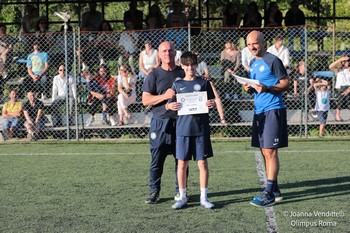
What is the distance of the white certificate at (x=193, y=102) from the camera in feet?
26.4

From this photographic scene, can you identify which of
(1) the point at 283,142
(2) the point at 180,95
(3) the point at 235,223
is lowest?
(3) the point at 235,223

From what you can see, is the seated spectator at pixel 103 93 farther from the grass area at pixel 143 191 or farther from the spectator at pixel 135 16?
the spectator at pixel 135 16

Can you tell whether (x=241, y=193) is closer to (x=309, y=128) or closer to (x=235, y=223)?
(x=235, y=223)

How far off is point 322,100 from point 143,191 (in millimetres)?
6738

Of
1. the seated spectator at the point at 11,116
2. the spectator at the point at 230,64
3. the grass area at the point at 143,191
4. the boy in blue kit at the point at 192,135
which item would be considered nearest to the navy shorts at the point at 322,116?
the grass area at the point at 143,191

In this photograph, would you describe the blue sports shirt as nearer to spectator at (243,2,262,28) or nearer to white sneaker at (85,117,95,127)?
white sneaker at (85,117,95,127)

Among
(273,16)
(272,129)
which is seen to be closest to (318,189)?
(272,129)

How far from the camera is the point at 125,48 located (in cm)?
1692

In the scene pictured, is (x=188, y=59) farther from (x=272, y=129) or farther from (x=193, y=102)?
(x=272, y=129)

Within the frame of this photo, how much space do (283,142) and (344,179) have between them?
1.96 meters

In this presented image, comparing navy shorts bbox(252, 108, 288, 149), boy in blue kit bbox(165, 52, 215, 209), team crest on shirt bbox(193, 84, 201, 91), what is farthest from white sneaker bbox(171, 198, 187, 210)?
team crest on shirt bbox(193, 84, 201, 91)

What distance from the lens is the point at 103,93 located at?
1561 centimetres

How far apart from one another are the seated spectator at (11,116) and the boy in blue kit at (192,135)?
24.8ft

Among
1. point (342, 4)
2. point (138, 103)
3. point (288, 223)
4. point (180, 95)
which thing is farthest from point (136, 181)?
point (342, 4)
